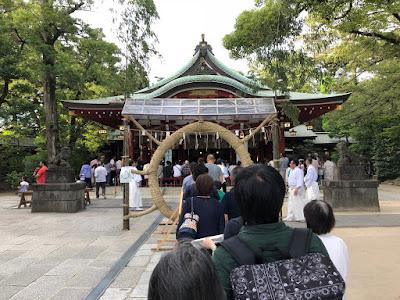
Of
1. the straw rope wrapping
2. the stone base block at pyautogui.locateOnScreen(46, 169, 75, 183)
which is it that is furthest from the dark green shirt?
the stone base block at pyautogui.locateOnScreen(46, 169, 75, 183)

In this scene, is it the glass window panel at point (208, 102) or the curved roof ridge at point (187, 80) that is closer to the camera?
the glass window panel at point (208, 102)

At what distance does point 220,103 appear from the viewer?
7207 millimetres

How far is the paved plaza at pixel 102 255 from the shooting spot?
3.75 m

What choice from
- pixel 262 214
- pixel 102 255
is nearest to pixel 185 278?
pixel 262 214

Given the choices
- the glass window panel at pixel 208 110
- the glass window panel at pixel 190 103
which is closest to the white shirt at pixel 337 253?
the glass window panel at pixel 208 110

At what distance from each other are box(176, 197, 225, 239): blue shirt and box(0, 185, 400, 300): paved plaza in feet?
4.45

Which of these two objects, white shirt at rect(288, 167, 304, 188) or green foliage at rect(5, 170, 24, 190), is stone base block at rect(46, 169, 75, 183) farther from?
green foliage at rect(5, 170, 24, 190)

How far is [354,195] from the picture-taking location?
9.24 m

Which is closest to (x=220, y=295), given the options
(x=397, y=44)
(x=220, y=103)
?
(x=220, y=103)

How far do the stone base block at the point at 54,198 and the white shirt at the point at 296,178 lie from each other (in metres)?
6.66

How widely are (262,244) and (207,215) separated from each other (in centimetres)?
166

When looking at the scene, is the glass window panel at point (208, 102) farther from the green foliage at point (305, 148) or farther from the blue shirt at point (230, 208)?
the green foliage at point (305, 148)

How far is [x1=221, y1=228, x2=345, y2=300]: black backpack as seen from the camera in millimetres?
1161

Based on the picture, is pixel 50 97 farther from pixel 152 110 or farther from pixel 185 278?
pixel 185 278
